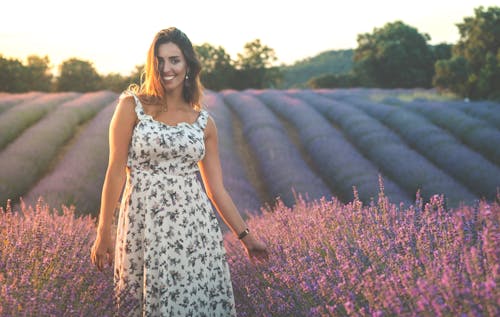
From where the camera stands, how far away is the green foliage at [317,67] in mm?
58312

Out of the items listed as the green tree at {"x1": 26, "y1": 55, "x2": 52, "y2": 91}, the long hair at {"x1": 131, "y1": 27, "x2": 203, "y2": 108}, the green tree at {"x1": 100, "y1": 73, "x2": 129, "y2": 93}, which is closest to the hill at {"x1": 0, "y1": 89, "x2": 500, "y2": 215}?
the long hair at {"x1": 131, "y1": 27, "x2": 203, "y2": 108}

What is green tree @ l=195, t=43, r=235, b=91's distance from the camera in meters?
35.6

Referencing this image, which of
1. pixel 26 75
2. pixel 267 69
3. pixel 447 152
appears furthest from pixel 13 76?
pixel 447 152

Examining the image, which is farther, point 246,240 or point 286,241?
point 286,241

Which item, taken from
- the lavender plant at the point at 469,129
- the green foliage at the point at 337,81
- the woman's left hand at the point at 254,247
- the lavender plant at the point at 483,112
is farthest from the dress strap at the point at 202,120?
the green foliage at the point at 337,81

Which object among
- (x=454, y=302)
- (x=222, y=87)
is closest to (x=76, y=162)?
(x=454, y=302)

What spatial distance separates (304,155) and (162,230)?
8.54 m

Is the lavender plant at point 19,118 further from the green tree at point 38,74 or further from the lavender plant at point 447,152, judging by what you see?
the green tree at point 38,74

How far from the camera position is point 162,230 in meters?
2.50

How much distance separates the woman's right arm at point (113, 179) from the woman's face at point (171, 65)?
0.26 meters

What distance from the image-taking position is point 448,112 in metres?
12.1

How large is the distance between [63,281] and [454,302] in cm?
186

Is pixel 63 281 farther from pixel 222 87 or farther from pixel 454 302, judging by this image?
pixel 222 87

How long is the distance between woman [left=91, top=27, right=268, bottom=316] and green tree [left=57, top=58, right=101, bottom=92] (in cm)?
3432
